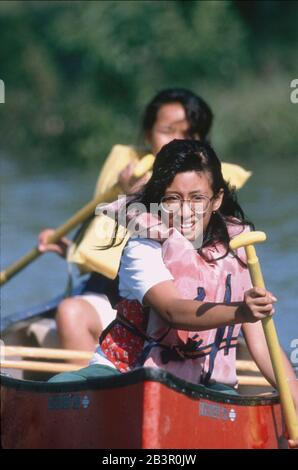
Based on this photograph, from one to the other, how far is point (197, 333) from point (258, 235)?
1.00 feet

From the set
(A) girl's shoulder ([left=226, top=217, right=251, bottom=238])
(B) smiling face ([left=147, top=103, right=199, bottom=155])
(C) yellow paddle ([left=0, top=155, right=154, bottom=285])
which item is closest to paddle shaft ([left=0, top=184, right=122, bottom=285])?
(C) yellow paddle ([left=0, top=155, right=154, bottom=285])

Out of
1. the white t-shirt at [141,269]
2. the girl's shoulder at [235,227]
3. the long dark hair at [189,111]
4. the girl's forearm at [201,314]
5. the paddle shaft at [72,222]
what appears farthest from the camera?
the paddle shaft at [72,222]

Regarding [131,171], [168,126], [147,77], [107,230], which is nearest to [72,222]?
[107,230]

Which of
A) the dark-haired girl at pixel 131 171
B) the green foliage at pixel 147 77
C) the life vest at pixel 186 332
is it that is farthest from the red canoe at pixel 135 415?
the green foliage at pixel 147 77

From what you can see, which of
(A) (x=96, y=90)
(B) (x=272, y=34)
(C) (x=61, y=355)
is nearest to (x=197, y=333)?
(C) (x=61, y=355)

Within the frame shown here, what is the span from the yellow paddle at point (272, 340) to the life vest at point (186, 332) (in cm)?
15

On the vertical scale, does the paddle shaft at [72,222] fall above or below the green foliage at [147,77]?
below

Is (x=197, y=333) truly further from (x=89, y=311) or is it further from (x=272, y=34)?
(x=272, y=34)

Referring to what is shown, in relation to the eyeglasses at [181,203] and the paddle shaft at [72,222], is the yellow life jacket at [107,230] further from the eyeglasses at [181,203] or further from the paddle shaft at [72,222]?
the eyeglasses at [181,203]

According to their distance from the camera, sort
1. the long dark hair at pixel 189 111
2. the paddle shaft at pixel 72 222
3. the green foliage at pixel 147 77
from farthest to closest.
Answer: the green foliage at pixel 147 77 < the paddle shaft at pixel 72 222 < the long dark hair at pixel 189 111

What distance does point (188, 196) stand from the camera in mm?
2730

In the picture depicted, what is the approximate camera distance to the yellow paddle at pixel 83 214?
12.7ft

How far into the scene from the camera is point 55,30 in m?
10.8

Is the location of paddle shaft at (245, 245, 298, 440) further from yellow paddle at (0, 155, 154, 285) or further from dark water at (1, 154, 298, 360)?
yellow paddle at (0, 155, 154, 285)
